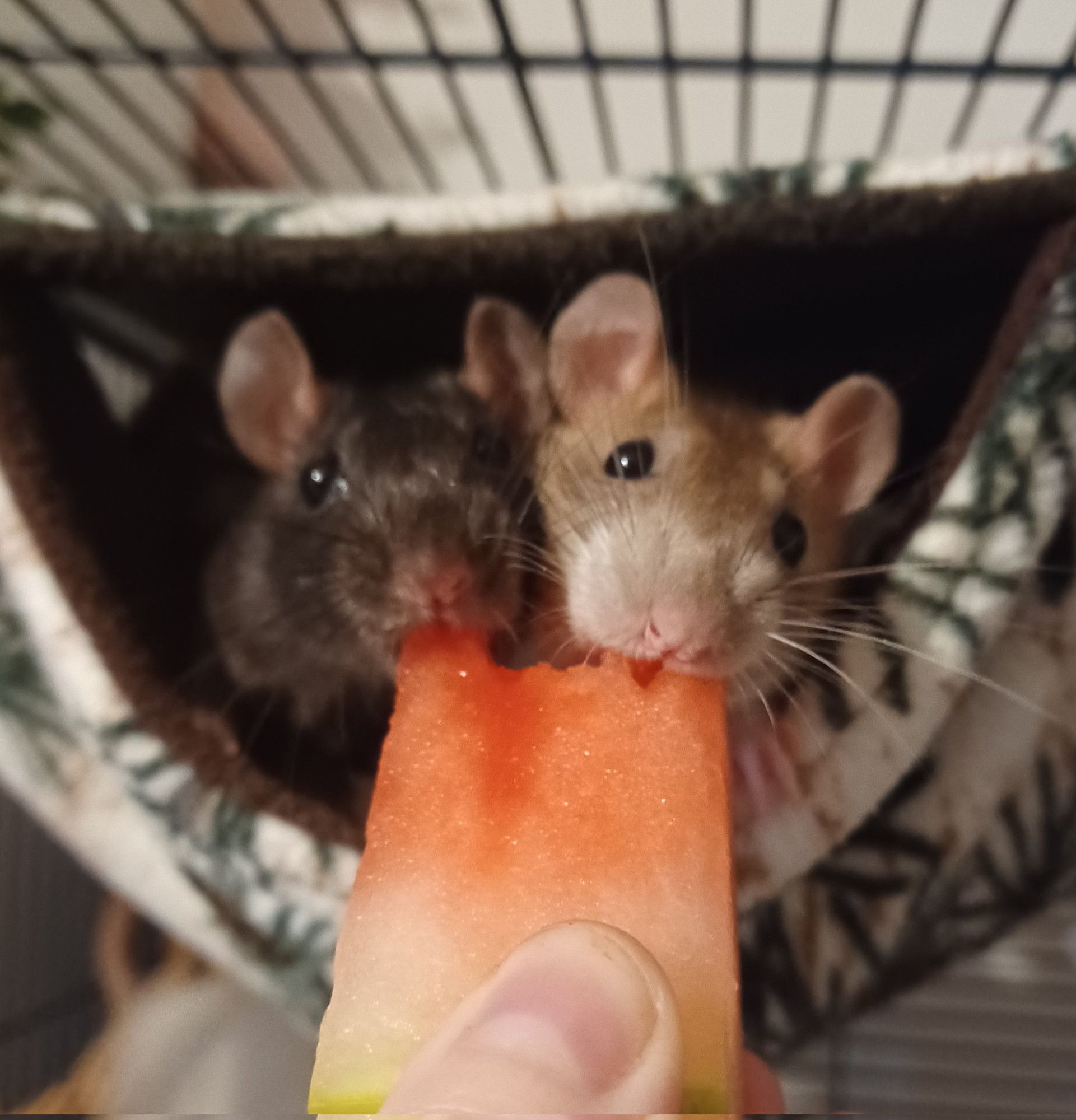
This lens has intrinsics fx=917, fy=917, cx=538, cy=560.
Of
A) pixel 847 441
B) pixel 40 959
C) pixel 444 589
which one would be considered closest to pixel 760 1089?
pixel 444 589

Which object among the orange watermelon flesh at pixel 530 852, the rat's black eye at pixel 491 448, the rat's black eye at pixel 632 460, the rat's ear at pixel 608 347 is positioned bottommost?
the orange watermelon flesh at pixel 530 852

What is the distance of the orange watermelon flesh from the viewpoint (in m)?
0.40

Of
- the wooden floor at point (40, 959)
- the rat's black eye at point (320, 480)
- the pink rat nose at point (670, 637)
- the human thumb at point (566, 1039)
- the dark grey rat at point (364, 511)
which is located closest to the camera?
the human thumb at point (566, 1039)

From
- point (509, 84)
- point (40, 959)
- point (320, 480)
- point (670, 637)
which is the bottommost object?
point (40, 959)

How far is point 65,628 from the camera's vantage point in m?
0.69

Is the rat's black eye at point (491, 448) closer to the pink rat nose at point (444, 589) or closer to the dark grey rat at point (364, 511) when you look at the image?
the dark grey rat at point (364, 511)

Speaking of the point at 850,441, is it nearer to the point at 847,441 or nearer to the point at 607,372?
the point at 847,441

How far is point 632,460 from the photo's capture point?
0.69 meters

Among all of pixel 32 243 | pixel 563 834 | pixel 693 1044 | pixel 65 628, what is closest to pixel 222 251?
pixel 32 243

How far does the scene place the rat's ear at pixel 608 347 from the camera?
690 mm

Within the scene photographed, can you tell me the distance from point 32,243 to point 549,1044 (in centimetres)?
63

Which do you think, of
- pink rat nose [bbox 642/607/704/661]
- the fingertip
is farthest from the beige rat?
the fingertip

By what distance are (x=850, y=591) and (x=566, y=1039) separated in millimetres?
493

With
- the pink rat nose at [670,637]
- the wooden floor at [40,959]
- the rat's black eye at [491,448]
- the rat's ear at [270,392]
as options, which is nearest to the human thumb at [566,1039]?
the pink rat nose at [670,637]
